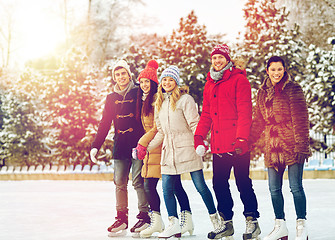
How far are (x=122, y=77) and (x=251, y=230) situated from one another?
2522 mm

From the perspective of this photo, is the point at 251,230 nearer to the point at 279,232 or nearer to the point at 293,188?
the point at 279,232

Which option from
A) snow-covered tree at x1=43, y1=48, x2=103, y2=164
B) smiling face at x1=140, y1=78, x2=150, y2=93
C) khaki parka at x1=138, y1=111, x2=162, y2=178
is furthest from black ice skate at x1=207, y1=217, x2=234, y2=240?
snow-covered tree at x1=43, y1=48, x2=103, y2=164

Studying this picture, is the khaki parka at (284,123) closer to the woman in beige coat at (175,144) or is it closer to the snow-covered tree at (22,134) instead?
the woman in beige coat at (175,144)

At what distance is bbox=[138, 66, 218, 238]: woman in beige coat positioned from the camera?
620 cm

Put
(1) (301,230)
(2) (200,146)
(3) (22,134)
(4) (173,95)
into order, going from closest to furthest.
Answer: (1) (301,230)
(2) (200,146)
(4) (173,95)
(3) (22,134)

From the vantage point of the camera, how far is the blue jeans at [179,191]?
20.2 feet

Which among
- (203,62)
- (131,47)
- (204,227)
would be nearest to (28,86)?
(131,47)

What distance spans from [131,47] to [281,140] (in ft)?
66.9

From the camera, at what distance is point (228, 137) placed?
575 cm

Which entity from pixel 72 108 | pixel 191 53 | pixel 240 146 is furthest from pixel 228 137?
pixel 72 108

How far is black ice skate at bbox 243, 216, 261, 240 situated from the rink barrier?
41.0 feet

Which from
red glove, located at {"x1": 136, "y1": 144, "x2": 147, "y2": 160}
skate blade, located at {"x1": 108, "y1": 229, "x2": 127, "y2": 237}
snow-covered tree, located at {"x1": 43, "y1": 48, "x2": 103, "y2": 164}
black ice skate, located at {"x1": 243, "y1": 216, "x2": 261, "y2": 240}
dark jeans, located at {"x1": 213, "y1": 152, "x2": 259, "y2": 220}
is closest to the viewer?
black ice skate, located at {"x1": 243, "y1": 216, "x2": 261, "y2": 240}

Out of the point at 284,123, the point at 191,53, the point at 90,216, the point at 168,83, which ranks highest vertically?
the point at 191,53

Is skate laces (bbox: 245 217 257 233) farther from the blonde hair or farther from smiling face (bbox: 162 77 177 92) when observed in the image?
smiling face (bbox: 162 77 177 92)
